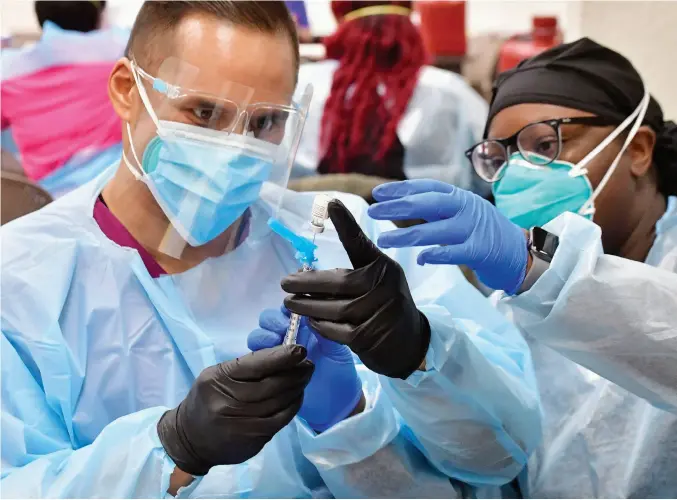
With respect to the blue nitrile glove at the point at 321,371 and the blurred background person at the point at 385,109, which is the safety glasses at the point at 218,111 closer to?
the blue nitrile glove at the point at 321,371

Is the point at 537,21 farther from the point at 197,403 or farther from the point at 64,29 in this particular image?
the point at 197,403

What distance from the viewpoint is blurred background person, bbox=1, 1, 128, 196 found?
2.16 meters

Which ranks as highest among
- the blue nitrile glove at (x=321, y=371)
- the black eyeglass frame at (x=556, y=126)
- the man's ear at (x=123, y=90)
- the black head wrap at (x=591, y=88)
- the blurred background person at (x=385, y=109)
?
the man's ear at (x=123, y=90)

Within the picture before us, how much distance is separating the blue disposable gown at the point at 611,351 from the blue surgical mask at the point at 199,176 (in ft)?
1.38

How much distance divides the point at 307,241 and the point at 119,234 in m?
0.35

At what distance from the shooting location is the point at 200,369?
105 cm

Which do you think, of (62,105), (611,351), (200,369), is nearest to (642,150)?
(611,351)

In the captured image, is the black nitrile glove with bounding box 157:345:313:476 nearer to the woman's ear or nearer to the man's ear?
the man's ear

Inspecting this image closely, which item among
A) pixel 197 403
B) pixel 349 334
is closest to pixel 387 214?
pixel 349 334

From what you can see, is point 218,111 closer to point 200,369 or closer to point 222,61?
point 222,61

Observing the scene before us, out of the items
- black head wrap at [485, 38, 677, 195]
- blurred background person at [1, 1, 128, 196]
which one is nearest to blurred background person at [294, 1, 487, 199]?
blurred background person at [1, 1, 128, 196]

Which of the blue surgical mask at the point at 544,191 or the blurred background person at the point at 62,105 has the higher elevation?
the blue surgical mask at the point at 544,191

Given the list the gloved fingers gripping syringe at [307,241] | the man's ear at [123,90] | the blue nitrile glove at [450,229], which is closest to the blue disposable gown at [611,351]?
the blue nitrile glove at [450,229]

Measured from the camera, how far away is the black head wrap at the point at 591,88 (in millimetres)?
1339
